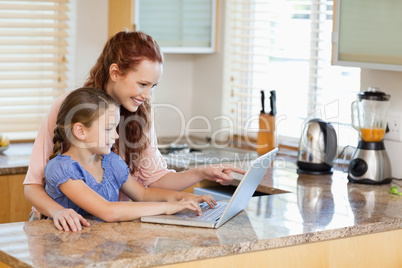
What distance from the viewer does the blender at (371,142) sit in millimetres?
2854

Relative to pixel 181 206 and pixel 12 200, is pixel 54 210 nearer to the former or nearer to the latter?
pixel 181 206

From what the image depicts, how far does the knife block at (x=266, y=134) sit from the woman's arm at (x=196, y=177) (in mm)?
1003

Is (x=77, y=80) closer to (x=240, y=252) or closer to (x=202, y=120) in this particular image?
(x=202, y=120)

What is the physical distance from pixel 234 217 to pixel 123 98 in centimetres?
55

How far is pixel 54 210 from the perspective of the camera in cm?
209

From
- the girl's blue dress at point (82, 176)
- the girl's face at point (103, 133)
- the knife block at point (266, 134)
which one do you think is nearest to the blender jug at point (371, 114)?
the knife block at point (266, 134)

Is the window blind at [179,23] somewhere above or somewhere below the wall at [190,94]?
above

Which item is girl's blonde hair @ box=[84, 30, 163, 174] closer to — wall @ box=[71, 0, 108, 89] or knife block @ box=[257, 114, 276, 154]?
knife block @ box=[257, 114, 276, 154]

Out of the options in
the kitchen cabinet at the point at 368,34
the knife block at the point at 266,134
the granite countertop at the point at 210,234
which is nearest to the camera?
the granite countertop at the point at 210,234

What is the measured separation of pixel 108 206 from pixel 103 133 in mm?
239

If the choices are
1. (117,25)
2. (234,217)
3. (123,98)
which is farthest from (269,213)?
(117,25)

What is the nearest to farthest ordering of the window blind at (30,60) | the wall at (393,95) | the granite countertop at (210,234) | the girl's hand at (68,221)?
the granite countertop at (210,234), the girl's hand at (68,221), the wall at (393,95), the window blind at (30,60)

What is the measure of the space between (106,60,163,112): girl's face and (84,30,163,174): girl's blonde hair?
0.7 inches

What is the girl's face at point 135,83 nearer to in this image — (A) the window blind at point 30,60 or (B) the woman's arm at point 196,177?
(B) the woman's arm at point 196,177
